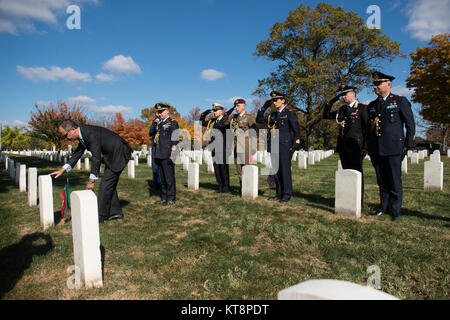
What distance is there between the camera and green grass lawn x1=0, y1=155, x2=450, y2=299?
9.74 ft

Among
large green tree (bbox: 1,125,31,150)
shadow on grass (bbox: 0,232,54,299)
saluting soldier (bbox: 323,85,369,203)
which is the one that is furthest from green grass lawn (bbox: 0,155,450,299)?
large green tree (bbox: 1,125,31,150)

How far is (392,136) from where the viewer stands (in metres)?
5.24

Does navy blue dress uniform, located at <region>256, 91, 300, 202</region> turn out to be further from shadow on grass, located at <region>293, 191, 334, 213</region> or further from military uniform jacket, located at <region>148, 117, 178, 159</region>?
military uniform jacket, located at <region>148, 117, 178, 159</region>

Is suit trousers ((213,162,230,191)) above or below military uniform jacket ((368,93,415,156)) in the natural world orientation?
below

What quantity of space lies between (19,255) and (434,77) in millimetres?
32701

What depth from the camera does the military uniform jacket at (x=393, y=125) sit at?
5.20m

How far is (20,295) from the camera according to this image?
2854mm

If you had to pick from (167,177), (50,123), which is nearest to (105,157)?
(167,177)

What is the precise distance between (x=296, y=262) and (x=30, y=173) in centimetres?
654

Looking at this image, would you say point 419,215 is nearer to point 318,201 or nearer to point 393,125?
point 393,125

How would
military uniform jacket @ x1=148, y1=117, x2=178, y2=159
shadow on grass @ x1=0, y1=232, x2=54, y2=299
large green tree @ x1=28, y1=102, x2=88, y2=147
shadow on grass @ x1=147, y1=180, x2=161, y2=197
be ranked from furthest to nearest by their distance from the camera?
large green tree @ x1=28, y1=102, x2=88, y2=147 < shadow on grass @ x1=147, y1=180, x2=161, y2=197 < military uniform jacket @ x1=148, y1=117, x2=178, y2=159 < shadow on grass @ x1=0, y1=232, x2=54, y2=299

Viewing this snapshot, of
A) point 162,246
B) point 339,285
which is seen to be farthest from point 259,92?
point 339,285

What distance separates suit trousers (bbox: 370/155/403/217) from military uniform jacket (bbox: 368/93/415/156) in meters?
0.17

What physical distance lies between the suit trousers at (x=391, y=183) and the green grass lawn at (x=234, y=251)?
30 cm
